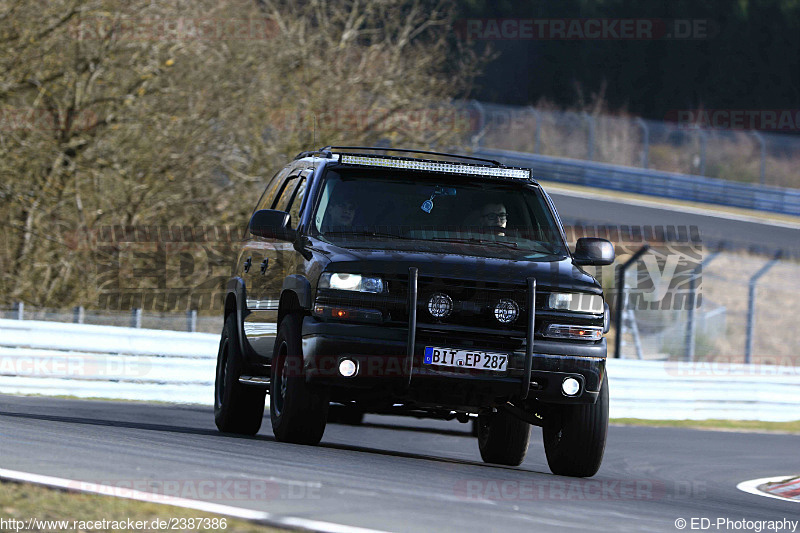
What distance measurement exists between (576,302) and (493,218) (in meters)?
1.16

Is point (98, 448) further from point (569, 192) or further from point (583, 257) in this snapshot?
point (569, 192)

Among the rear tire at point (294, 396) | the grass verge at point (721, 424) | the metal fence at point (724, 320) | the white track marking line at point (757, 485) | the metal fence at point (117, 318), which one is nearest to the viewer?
the rear tire at point (294, 396)

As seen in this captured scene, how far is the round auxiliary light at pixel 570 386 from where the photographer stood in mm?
8242

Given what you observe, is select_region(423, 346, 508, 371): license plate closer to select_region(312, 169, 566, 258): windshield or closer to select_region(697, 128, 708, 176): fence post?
select_region(312, 169, 566, 258): windshield

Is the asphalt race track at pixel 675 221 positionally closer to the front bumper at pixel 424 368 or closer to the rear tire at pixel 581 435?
the rear tire at pixel 581 435

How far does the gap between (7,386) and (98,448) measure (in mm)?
7745

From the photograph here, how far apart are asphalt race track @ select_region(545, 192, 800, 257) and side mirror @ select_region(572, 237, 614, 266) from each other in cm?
2609

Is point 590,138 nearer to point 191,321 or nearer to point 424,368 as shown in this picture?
point 191,321

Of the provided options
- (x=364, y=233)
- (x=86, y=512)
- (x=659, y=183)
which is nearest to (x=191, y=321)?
(x=364, y=233)

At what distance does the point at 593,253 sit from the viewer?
8.95 m

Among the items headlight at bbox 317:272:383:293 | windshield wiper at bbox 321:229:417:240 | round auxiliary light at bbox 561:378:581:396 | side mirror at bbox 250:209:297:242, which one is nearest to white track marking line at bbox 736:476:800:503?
round auxiliary light at bbox 561:378:581:396

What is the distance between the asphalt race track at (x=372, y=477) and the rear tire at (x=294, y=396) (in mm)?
127

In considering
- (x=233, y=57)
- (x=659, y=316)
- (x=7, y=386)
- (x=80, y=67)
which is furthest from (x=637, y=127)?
(x=7, y=386)

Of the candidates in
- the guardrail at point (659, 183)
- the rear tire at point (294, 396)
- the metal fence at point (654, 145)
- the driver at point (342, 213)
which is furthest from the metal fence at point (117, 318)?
the guardrail at point (659, 183)
